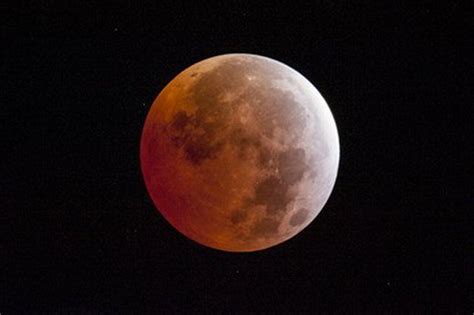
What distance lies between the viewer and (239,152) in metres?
5.29

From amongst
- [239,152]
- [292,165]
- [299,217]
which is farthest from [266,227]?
[239,152]

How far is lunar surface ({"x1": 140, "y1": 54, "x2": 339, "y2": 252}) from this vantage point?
17.5 feet

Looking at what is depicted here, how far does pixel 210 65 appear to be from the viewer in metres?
5.95

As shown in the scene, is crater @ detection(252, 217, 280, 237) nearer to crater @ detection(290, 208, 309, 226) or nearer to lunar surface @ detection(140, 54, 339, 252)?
lunar surface @ detection(140, 54, 339, 252)

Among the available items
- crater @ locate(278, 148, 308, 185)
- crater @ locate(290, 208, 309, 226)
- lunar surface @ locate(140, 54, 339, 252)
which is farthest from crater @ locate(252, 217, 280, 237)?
crater @ locate(278, 148, 308, 185)

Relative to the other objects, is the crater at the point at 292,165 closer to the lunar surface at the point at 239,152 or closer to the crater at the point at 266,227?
the lunar surface at the point at 239,152

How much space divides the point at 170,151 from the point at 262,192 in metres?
0.91

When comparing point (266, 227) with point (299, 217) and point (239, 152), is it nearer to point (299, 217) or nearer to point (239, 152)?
point (299, 217)

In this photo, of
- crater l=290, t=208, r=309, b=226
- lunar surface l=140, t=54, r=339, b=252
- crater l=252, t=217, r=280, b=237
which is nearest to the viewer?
lunar surface l=140, t=54, r=339, b=252

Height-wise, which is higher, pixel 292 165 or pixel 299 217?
pixel 292 165

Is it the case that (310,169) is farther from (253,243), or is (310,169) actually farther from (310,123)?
(253,243)

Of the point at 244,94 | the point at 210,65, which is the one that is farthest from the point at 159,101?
the point at 244,94

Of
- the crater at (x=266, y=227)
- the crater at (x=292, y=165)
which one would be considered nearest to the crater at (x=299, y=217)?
the crater at (x=266, y=227)

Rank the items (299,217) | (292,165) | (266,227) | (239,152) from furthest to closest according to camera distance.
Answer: (299,217) < (266,227) < (292,165) < (239,152)
